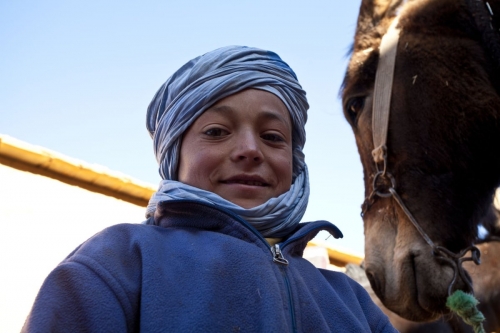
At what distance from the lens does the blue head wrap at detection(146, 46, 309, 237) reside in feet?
5.07

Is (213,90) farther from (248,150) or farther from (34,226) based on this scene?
(34,226)

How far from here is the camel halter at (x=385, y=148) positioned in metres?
2.96

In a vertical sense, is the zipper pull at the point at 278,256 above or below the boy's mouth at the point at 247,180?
below

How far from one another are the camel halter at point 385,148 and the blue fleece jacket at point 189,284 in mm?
1515

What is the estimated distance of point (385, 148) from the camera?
3.22m

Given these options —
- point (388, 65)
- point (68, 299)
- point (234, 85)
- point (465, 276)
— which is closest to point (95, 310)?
point (68, 299)

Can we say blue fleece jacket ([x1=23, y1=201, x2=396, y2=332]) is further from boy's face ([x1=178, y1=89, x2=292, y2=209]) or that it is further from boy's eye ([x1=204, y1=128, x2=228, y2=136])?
boy's eye ([x1=204, y1=128, x2=228, y2=136])

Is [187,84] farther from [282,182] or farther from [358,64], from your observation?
[358,64]

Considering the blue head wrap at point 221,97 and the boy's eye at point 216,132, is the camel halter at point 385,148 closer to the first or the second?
the blue head wrap at point 221,97

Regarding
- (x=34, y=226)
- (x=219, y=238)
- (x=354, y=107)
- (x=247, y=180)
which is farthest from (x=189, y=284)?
(x=34, y=226)

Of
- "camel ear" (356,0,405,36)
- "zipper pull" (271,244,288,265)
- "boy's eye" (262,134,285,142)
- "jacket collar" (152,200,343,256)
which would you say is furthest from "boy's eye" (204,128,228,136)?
"camel ear" (356,0,405,36)

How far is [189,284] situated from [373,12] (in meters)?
2.74

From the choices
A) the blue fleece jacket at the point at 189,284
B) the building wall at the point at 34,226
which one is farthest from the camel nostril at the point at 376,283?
the building wall at the point at 34,226

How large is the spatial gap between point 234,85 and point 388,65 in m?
1.91
